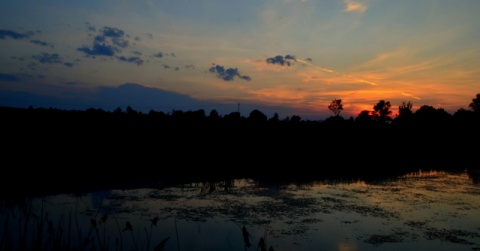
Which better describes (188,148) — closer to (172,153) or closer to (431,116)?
(172,153)

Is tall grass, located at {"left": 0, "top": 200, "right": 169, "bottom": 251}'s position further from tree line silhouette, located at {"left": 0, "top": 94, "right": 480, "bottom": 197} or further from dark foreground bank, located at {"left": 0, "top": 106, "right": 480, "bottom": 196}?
tree line silhouette, located at {"left": 0, "top": 94, "right": 480, "bottom": 197}

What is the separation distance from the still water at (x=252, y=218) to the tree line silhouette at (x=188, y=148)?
8.93ft

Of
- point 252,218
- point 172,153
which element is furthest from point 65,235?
point 172,153

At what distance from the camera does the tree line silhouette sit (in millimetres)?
13906

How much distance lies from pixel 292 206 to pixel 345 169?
27.5 ft

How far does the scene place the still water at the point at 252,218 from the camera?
6.12 m

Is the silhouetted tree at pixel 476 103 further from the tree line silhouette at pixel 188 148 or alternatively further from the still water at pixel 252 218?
the still water at pixel 252 218

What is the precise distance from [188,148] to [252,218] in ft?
38.8

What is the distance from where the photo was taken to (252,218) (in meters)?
7.78

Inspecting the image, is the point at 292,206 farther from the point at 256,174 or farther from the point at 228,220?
the point at 256,174

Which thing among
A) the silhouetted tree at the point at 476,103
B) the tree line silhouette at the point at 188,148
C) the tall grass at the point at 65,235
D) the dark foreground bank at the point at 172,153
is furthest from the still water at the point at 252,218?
the silhouetted tree at the point at 476,103

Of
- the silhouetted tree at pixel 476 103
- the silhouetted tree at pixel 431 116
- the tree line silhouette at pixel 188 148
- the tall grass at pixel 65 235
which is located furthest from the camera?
the silhouetted tree at pixel 476 103

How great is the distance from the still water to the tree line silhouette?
8.93 ft

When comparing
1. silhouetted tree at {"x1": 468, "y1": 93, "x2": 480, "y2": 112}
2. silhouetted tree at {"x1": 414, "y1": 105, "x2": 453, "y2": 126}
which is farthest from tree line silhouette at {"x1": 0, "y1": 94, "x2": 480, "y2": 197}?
silhouetted tree at {"x1": 468, "y1": 93, "x2": 480, "y2": 112}
